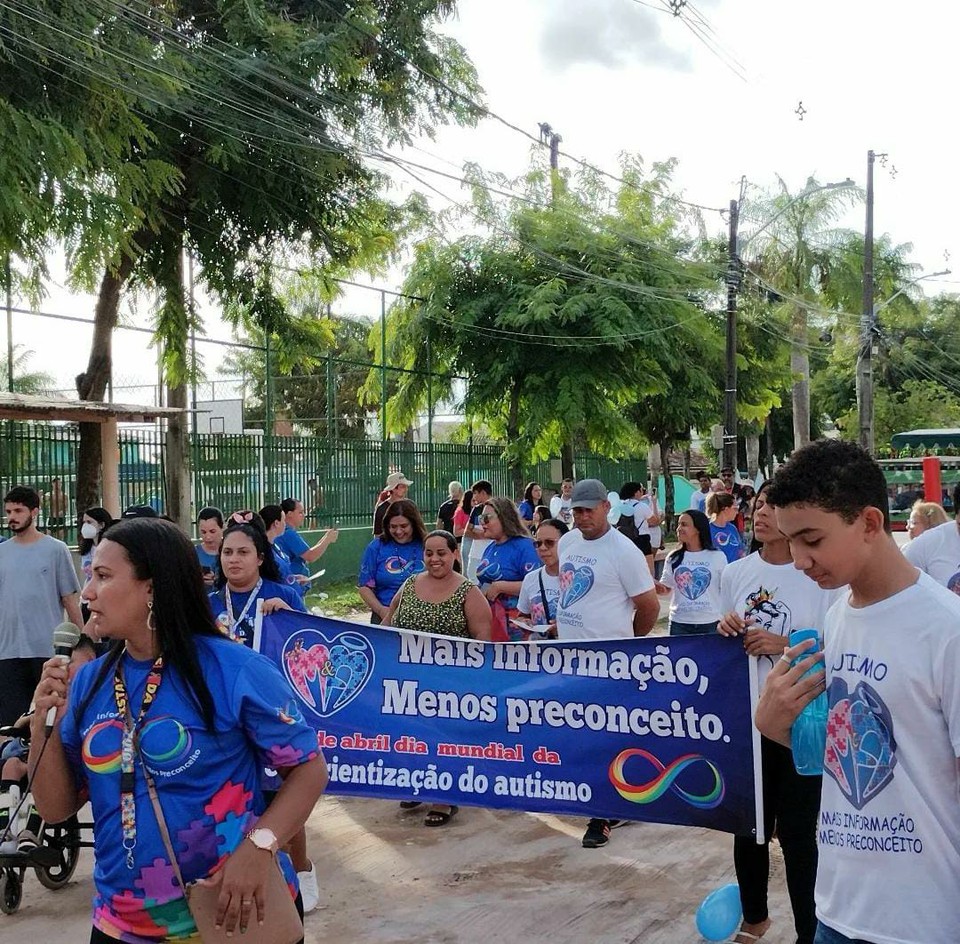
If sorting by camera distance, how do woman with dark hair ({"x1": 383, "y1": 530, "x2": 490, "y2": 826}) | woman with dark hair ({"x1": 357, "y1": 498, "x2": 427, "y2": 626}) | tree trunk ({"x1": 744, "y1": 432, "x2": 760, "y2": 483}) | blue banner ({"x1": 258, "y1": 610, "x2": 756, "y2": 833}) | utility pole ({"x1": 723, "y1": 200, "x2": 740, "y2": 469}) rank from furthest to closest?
tree trunk ({"x1": 744, "y1": 432, "x2": 760, "y2": 483}) → utility pole ({"x1": 723, "y1": 200, "x2": 740, "y2": 469}) → woman with dark hair ({"x1": 357, "y1": 498, "x2": 427, "y2": 626}) → woman with dark hair ({"x1": 383, "y1": 530, "x2": 490, "y2": 826}) → blue banner ({"x1": 258, "y1": 610, "x2": 756, "y2": 833})

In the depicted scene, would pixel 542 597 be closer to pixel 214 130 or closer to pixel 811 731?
pixel 811 731

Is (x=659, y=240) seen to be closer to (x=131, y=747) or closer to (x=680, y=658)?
(x=680, y=658)

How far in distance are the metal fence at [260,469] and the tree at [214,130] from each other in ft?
1.36

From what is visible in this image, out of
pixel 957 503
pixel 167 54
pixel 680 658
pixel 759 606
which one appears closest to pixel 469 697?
pixel 680 658

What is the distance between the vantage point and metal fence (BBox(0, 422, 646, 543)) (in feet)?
50.4

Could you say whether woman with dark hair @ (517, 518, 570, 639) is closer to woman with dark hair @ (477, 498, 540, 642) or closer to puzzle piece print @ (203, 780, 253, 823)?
woman with dark hair @ (477, 498, 540, 642)

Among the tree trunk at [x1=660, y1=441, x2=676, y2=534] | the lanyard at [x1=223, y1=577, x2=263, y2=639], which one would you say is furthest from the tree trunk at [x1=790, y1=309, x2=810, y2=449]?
the lanyard at [x1=223, y1=577, x2=263, y2=639]

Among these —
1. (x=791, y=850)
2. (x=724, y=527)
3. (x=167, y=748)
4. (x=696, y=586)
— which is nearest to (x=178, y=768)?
(x=167, y=748)

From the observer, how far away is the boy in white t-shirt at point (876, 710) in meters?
2.57

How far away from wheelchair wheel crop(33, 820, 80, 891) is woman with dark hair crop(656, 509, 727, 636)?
3840 millimetres

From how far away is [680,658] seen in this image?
5.79 m

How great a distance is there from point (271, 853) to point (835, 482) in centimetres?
150

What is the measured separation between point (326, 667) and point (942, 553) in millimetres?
3331

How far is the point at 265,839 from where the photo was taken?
2.67 meters
